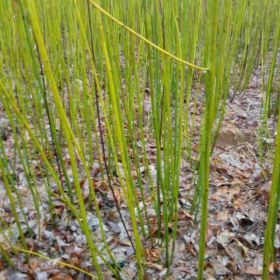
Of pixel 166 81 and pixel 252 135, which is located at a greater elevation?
pixel 166 81

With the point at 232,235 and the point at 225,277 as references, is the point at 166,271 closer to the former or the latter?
the point at 225,277

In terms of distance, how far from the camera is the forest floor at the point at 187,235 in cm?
106

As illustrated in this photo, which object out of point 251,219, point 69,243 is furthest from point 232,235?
point 69,243

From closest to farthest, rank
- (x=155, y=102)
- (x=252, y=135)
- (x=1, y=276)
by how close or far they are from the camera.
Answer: (x=155, y=102) < (x=1, y=276) < (x=252, y=135)

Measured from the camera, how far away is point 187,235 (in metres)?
1.21

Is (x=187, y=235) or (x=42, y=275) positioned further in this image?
(x=187, y=235)

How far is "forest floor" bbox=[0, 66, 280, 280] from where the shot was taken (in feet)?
3.47

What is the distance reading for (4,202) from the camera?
1.33 m

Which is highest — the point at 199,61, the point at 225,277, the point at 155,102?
the point at 155,102

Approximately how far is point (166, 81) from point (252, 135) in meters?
1.44

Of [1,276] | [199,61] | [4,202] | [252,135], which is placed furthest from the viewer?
[199,61]

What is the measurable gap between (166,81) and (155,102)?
0.64ft

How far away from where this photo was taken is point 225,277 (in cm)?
104

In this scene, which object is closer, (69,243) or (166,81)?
(166,81)
